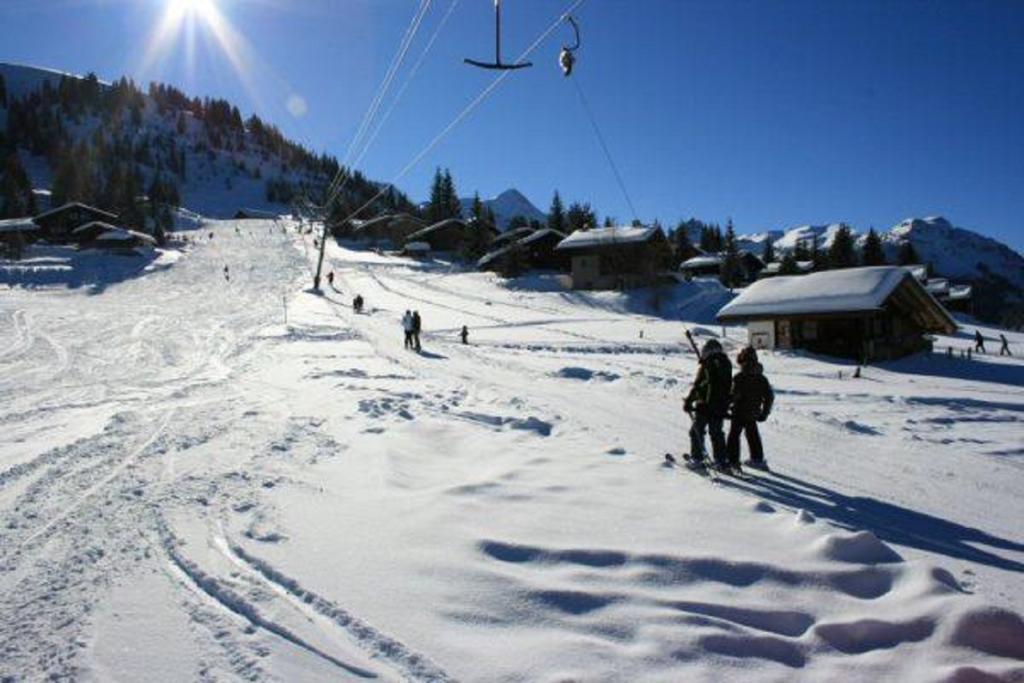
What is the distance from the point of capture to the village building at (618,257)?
57.1m

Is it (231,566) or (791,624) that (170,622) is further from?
(791,624)

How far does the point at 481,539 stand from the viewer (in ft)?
18.4

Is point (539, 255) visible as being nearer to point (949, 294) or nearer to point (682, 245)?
point (682, 245)

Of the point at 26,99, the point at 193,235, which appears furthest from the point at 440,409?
the point at 26,99

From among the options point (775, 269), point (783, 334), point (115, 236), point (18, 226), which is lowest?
point (783, 334)

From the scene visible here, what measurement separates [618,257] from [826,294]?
86.4 feet

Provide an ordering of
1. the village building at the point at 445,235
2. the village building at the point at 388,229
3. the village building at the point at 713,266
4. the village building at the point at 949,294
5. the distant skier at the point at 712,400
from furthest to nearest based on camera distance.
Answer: the village building at the point at 388,229, the village building at the point at 445,235, the village building at the point at 713,266, the village building at the point at 949,294, the distant skier at the point at 712,400

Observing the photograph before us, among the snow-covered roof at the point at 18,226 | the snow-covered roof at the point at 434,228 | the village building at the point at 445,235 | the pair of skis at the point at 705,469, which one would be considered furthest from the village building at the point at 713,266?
the snow-covered roof at the point at 18,226

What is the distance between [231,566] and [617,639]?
298 cm

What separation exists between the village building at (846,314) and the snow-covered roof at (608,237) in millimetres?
21468

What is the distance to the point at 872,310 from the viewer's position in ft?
99.7

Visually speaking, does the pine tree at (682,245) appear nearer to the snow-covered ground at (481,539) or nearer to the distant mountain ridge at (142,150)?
the distant mountain ridge at (142,150)

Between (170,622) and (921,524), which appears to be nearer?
(170,622)

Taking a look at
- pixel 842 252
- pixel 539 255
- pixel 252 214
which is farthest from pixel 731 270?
pixel 252 214
